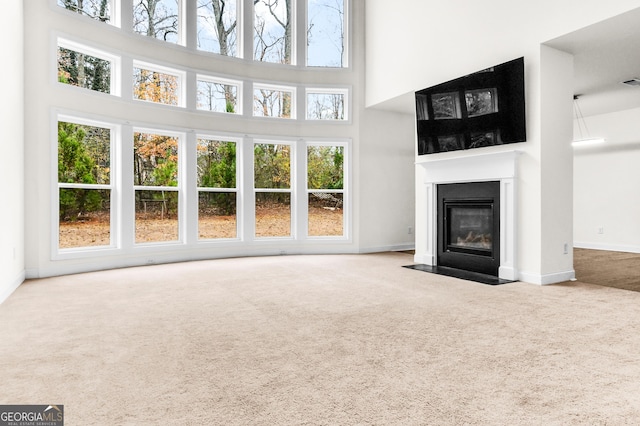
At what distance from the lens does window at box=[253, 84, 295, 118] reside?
7.56 m

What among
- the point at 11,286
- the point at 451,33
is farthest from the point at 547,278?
the point at 11,286

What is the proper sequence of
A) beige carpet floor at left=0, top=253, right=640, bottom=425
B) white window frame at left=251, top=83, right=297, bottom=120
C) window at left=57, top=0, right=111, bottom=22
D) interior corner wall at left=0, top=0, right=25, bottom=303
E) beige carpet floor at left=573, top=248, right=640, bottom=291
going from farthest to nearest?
1. white window frame at left=251, top=83, right=297, bottom=120
2. window at left=57, top=0, right=111, bottom=22
3. beige carpet floor at left=573, top=248, right=640, bottom=291
4. interior corner wall at left=0, top=0, right=25, bottom=303
5. beige carpet floor at left=0, top=253, right=640, bottom=425

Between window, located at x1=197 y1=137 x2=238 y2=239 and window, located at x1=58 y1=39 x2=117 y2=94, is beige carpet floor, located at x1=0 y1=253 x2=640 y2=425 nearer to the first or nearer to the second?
window, located at x1=197 y1=137 x2=238 y2=239

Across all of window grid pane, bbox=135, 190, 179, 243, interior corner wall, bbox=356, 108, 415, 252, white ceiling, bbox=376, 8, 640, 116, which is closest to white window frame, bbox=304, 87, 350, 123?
interior corner wall, bbox=356, 108, 415, 252

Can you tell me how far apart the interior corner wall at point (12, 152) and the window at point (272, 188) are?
3.60 m

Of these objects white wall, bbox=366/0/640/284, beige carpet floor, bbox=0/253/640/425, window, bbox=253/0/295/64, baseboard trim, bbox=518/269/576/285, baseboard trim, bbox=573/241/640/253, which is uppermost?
window, bbox=253/0/295/64

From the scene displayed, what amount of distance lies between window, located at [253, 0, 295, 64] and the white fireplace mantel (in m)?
3.52

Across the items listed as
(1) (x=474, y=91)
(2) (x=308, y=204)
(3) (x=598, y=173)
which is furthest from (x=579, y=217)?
(2) (x=308, y=204)

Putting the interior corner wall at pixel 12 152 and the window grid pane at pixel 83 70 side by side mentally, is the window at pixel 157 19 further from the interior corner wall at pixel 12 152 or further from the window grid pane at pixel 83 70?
the interior corner wall at pixel 12 152

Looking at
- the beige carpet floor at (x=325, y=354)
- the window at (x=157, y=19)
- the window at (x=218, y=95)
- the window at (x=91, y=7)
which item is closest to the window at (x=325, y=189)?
the window at (x=218, y=95)

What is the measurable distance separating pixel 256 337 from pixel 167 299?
1633mm

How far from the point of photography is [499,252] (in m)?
5.25

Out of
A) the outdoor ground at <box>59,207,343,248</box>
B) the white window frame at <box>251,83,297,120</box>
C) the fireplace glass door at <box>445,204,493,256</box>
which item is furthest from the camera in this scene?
the white window frame at <box>251,83,297,120</box>

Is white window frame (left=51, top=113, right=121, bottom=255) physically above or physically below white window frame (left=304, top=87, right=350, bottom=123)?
below
